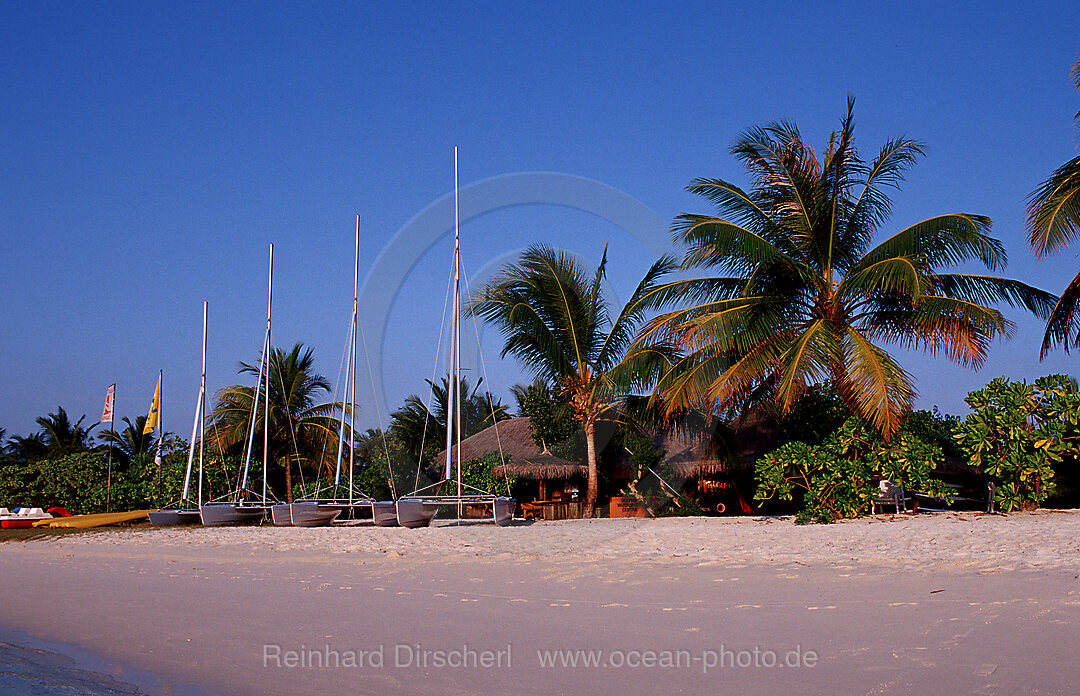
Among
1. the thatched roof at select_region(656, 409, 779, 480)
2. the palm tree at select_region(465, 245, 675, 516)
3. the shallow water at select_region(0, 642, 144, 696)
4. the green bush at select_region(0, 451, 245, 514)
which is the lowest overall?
the shallow water at select_region(0, 642, 144, 696)

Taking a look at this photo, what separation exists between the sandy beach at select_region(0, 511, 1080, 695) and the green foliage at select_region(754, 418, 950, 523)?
153 centimetres

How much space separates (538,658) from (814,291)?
10.6 meters

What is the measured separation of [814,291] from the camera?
14.0m

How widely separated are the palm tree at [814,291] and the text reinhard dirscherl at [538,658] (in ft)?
26.5

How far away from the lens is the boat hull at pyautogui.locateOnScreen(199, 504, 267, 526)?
18156 millimetres

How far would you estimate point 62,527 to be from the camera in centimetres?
1922

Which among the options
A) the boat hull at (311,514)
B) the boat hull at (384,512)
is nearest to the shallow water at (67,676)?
the boat hull at (384,512)

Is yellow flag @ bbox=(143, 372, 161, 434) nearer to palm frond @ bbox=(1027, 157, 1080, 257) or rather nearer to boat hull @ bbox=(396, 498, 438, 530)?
boat hull @ bbox=(396, 498, 438, 530)

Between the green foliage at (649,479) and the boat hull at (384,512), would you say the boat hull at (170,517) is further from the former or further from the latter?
the green foliage at (649,479)

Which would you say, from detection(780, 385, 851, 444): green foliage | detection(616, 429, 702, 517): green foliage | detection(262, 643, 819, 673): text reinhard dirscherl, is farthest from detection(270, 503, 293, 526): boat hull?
detection(262, 643, 819, 673): text reinhard dirscherl

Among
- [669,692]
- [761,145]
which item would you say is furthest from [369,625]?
[761,145]

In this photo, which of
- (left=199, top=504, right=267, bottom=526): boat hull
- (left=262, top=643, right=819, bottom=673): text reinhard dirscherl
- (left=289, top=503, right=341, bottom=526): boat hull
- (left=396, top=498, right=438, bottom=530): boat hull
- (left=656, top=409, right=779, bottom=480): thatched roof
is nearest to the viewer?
(left=262, top=643, right=819, bottom=673): text reinhard dirscherl

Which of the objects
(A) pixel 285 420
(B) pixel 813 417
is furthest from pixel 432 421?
(B) pixel 813 417

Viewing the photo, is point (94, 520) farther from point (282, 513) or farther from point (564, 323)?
point (564, 323)
